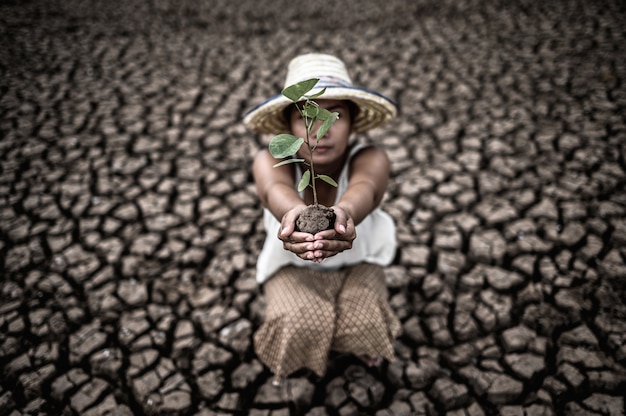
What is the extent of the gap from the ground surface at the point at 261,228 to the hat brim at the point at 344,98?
908mm

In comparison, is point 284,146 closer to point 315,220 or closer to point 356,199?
point 315,220

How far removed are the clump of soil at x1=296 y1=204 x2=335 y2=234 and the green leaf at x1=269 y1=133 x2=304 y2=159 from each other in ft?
0.57

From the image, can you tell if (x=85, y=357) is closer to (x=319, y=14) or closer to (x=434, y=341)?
(x=434, y=341)

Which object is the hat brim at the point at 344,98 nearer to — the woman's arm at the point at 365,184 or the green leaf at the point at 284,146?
the woman's arm at the point at 365,184

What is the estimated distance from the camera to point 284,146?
102cm

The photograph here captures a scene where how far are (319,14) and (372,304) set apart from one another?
434 cm

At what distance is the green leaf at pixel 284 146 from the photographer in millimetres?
987

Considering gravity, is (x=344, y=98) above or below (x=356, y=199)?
above

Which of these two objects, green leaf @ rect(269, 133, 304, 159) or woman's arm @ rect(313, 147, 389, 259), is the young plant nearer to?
green leaf @ rect(269, 133, 304, 159)

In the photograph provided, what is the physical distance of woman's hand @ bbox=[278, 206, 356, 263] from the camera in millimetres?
1074

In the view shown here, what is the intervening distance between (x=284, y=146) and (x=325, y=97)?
0.42 metres

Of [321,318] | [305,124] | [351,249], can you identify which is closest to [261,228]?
[351,249]

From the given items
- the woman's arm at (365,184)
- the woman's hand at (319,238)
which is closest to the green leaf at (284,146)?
the woman's hand at (319,238)

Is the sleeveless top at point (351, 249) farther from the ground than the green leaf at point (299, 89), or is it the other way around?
the green leaf at point (299, 89)
